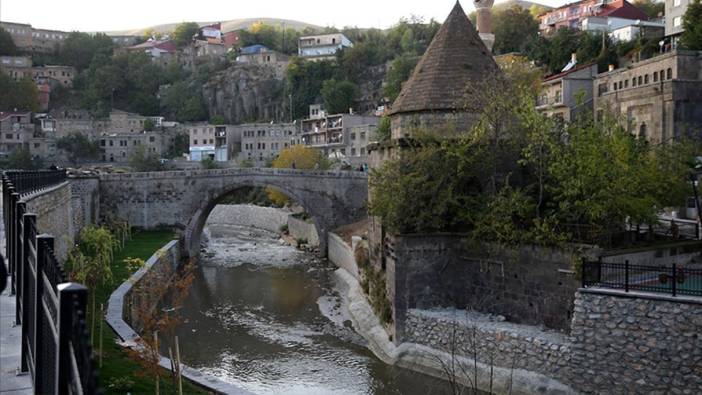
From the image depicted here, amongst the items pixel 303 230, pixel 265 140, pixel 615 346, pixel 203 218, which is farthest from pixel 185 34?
pixel 615 346

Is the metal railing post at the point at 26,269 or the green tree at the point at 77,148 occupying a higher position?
the green tree at the point at 77,148

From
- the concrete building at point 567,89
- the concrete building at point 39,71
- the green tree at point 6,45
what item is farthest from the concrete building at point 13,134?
the concrete building at point 567,89

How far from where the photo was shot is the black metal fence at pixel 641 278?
50.6 ft

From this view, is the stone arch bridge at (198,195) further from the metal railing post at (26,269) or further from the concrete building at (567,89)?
the metal railing post at (26,269)

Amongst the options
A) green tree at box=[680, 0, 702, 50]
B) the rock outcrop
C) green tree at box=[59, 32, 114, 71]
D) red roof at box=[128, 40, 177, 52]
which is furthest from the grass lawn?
red roof at box=[128, 40, 177, 52]

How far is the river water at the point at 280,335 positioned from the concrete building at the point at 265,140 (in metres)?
43.1

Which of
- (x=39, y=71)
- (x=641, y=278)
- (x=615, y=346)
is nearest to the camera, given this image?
(x=615, y=346)

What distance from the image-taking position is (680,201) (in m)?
22.2

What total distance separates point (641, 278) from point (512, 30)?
208 ft

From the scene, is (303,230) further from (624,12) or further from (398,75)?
(624,12)

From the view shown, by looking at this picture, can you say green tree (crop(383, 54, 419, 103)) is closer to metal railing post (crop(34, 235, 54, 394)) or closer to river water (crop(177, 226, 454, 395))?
river water (crop(177, 226, 454, 395))

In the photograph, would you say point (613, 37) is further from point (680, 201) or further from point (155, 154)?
point (155, 154)

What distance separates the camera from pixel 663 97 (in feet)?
118

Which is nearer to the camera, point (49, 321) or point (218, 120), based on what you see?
point (49, 321)
